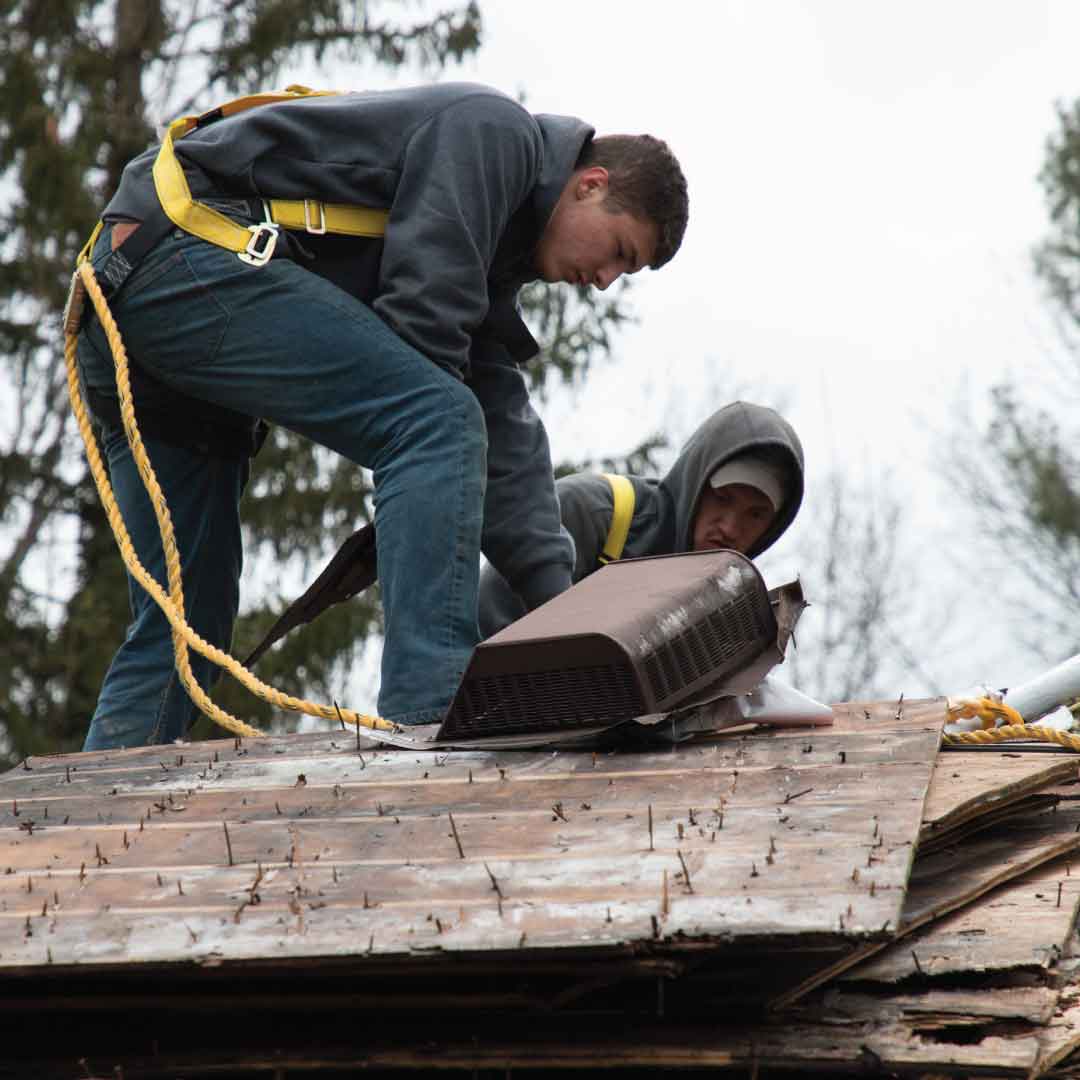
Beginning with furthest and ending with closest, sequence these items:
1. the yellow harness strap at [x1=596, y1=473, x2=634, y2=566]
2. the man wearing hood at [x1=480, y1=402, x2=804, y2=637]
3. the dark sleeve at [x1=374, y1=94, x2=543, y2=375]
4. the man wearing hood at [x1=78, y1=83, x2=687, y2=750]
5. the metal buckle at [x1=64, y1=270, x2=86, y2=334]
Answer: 1. the man wearing hood at [x1=480, y1=402, x2=804, y2=637]
2. the yellow harness strap at [x1=596, y1=473, x2=634, y2=566]
3. the metal buckle at [x1=64, y1=270, x2=86, y2=334]
4. the dark sleeve at [x1=374, y1=94, x2=543, y2=375]
5. the man wearing hood at [x1=78, y1=83, x2=687, y2=750]

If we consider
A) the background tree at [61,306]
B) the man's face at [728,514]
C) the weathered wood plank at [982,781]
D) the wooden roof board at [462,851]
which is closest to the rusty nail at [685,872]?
the wooden roof board at [462,851]

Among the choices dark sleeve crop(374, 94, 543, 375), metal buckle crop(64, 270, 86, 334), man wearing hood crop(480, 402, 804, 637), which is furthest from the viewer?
man wearing hood crop(480, 402, 804, 637)

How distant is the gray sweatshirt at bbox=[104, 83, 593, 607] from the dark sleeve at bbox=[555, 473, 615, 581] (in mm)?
1297

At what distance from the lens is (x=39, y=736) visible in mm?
10414

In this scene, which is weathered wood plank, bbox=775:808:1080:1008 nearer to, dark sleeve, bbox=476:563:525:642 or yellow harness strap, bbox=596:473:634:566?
dark sleeve, bbox=476:563:525:642

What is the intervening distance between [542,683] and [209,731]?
27.2 feet

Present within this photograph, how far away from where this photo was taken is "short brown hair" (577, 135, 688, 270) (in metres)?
3.43

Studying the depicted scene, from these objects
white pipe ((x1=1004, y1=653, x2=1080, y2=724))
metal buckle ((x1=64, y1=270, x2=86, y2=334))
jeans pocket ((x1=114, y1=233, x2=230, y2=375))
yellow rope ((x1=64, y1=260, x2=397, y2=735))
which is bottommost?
white pipe ((x1=1004, y1=653, x2=1080, y2=724))

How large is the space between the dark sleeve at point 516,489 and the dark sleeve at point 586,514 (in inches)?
32.4

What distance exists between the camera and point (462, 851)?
207 centimetres

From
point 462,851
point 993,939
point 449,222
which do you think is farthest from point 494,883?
point 449,222

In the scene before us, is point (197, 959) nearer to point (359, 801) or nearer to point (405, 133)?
point (359, 801)

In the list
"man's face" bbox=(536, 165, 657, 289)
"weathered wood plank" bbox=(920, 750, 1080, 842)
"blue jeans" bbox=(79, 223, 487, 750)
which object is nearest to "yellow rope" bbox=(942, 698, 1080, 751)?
"weathered wood plank" bbox=(920, 750, 1080, 842)

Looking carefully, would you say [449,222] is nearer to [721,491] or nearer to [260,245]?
[260,245]
